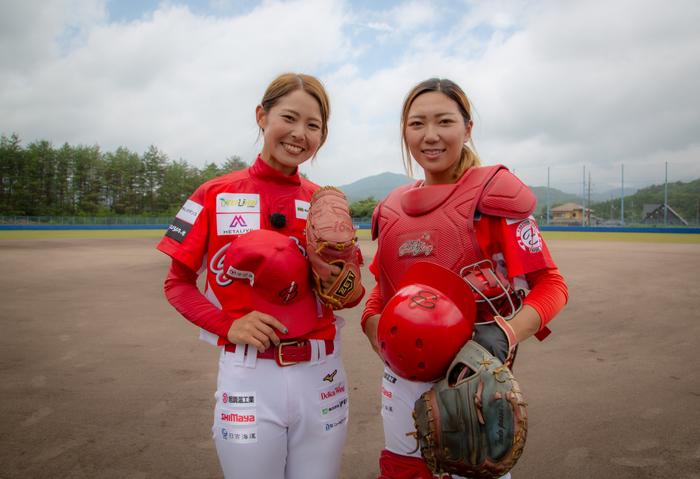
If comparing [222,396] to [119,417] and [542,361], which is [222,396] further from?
[542,361]

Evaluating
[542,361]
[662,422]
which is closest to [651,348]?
[542,361]

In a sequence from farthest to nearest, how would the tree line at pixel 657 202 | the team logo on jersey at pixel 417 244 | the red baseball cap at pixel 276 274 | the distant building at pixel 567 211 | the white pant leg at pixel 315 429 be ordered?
the distant building at pixel 567 211 < the tree line at pixel 657 202 < the team logo on jersey at pixel 417 244 < the white pant leg at pixel 315 429 < the red baseball cap at pixel 276 274

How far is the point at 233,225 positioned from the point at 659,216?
57339 mm

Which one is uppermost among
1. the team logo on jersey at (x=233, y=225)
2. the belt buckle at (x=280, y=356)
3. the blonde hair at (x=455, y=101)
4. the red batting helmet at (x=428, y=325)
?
the blonde hair at (x=455, y=101)

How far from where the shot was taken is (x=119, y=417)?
3.69m

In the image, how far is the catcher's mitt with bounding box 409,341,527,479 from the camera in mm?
1372

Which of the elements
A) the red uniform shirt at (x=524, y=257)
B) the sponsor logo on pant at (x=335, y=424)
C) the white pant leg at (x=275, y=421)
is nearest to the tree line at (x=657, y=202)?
the red uniform shirt at (x=524, y=257)

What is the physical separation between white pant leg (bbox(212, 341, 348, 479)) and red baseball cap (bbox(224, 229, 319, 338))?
227 millimetres

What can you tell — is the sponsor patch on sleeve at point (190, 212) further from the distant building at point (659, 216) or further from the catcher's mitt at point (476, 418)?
the distant building at point (659, 216)

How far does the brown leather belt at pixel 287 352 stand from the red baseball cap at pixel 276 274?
0.16 ft

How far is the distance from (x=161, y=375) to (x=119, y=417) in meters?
0.99

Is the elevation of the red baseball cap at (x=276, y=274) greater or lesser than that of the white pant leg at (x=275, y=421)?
greater

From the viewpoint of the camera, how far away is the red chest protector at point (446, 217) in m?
1.81

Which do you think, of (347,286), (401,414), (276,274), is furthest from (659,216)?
(276,274)
